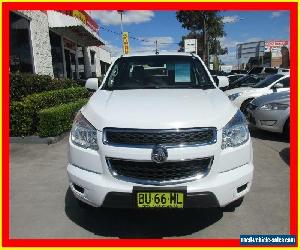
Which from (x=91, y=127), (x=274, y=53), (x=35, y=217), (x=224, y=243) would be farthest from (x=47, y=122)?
(x=274, y=53)

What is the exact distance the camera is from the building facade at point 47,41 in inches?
558

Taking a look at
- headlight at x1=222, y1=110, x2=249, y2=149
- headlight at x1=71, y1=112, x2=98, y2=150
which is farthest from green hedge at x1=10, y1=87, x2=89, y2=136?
headlight at x1=222, y1=110, x2=249, y2=149

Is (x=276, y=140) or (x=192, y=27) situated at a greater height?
(x=192, y=27)

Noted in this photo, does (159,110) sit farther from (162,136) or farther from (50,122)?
(50,122)

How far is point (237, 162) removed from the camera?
3.50 m

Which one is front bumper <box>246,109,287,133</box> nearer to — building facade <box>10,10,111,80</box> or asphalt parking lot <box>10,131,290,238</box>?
asphalt parking lot <box>10,131,290,238</box>

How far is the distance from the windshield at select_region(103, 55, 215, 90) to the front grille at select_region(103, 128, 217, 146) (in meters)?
1.52

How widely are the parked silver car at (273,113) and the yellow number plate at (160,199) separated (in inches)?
215

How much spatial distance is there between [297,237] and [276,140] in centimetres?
475

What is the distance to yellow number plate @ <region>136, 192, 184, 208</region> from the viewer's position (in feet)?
10.8

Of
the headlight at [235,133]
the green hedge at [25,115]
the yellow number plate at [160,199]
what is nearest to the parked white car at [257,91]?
the green hedge at [25,115]

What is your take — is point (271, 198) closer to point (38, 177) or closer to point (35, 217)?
point (35, 217)

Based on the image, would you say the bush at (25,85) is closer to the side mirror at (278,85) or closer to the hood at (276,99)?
the hood at (276,99)

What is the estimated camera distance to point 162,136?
128 inches
